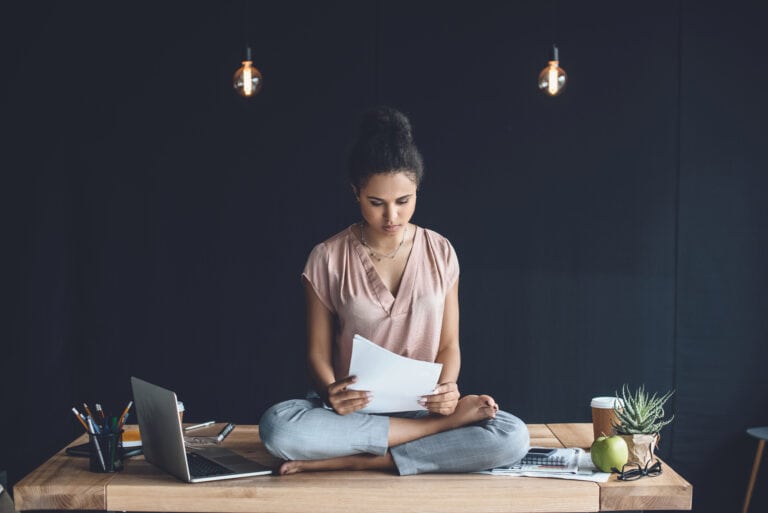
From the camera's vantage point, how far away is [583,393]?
4.27 metres

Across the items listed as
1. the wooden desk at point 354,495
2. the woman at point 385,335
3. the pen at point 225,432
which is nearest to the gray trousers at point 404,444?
the woman at point 385,335

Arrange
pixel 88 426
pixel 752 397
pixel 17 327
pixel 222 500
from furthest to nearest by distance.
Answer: pixel 752 397 → pixel 17 327 → pixel 88 426 → pixel 222 500

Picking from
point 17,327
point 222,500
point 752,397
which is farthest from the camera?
point 752,397

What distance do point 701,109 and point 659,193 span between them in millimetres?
496

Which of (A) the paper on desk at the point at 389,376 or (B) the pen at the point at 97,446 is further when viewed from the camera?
(B) the pen at the point at 97,446

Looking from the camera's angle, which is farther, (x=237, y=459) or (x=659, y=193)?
(x=659, y=193)

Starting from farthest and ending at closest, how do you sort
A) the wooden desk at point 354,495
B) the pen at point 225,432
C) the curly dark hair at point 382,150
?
1. the pen at point 225,432
2. the curly dark hair at point 382,150
3. the wooden desk at point 354,495

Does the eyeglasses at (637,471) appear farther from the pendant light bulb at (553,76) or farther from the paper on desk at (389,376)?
the pendant light bulb at (553,76)

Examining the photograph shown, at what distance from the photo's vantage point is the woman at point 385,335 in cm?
229

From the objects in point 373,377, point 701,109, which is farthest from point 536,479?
point 701,109

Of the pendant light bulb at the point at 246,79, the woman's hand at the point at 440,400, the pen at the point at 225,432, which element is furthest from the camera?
the pendant light bulb at the point at 246,79

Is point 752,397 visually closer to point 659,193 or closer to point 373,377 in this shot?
point 659,193

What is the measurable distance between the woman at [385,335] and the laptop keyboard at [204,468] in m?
0.15

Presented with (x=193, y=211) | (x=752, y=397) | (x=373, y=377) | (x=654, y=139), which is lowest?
(x=752, y=397)
